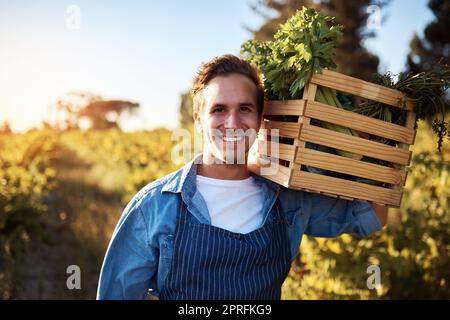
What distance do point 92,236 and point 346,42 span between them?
12.8 meters

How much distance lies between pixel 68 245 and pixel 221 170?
14.9ft

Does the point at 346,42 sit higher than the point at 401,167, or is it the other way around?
the point at 346,42

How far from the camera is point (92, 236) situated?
20.6ft

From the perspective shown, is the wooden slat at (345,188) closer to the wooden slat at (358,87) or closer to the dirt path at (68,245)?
the wooden slat at (358,87)

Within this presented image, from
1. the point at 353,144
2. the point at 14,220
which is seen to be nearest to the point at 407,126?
the point at 353,144

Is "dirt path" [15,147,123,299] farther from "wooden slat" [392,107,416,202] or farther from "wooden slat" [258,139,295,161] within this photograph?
"wooden slat" [392,107,416,202]

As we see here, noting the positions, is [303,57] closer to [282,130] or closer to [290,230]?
[282,130]

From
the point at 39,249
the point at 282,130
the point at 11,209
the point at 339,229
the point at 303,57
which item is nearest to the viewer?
the point at 303,57

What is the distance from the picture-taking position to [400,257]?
3727 mm

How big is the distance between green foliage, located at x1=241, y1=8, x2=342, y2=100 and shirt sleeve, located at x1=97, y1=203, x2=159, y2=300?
82 cm

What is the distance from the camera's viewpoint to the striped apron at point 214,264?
2.11 m

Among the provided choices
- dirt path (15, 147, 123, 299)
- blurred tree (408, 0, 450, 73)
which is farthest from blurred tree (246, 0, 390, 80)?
dirt path (15, 147, 123, 299)

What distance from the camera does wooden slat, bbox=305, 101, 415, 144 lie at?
86.0 inches
